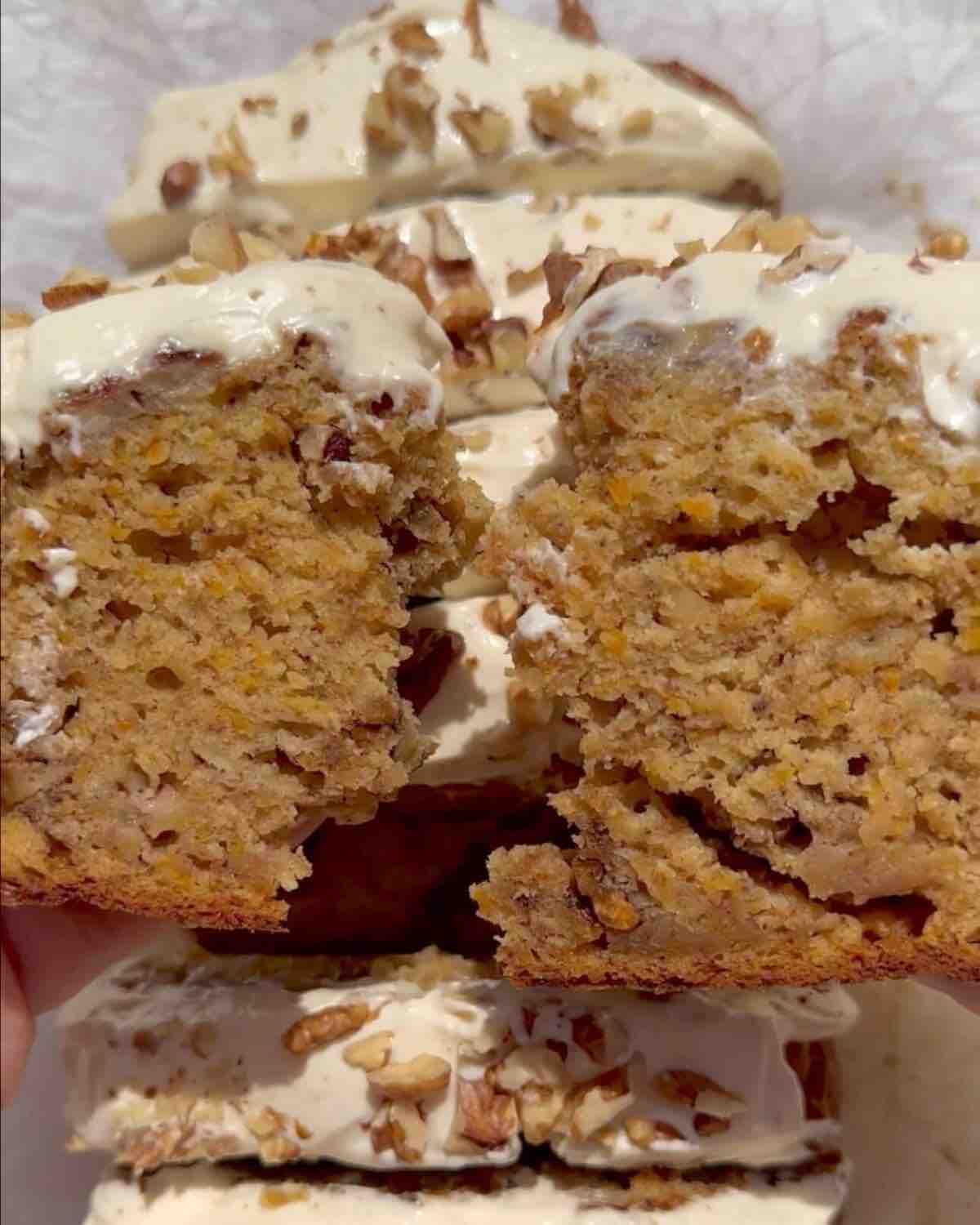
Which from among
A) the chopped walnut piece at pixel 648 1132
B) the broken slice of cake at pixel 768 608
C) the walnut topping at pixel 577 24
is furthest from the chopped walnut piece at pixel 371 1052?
the walnut topping at pixel 577 24

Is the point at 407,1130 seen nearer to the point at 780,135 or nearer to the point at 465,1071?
the point at 465,1071

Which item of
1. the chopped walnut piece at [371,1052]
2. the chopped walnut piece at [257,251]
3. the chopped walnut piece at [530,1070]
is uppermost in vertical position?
the chopped walnut piece at [257,251]

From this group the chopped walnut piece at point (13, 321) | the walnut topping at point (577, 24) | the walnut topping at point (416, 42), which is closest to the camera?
the chopped walnut piece at point (13, 321)

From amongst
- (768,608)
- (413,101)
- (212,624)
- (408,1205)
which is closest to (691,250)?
(768,608)

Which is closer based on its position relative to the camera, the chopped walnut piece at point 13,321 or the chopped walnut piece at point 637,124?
the chopped walnut piece at point 13,321

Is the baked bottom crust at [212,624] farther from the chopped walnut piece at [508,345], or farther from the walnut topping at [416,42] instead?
the walnut topping at [416,42]

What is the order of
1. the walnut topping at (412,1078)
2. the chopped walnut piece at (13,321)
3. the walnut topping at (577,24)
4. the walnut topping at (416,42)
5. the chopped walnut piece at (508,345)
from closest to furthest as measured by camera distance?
the chopped walnut piece at (13,321) < the walnut topping at (412,1078) < the chopped walnut piece at (508,345) < the walnut topping at (416,42) < the walnut topping at (577,24)
